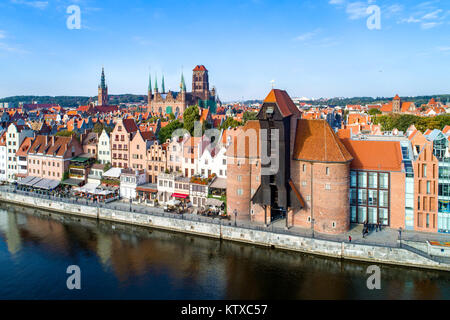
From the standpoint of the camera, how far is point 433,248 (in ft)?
132

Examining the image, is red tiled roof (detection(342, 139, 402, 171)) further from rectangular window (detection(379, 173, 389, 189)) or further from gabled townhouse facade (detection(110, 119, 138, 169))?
gabled townhouse facade (detection(110, 119, 138, 169))

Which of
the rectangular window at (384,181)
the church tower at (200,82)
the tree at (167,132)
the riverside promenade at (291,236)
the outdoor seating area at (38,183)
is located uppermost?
the church tower at (200,82)

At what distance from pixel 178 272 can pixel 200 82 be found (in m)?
165

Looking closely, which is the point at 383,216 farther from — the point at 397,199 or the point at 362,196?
the point at 362,196

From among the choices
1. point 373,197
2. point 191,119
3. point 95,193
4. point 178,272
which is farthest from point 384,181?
point 191,119

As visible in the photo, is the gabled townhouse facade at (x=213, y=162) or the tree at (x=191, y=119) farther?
the tree at (x=191, y=119)

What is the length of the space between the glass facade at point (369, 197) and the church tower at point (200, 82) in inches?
6019

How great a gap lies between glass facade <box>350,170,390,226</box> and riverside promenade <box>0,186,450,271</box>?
1748 mm

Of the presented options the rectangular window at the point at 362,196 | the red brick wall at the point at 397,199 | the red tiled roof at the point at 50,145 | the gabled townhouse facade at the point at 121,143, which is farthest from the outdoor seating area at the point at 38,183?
the red brick wall at the point at 397,199

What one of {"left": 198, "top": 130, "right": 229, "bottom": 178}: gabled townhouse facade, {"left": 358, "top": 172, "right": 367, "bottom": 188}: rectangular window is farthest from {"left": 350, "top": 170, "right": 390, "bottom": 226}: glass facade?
{"left": 198, "top": 130, "right": 229, "bottom": 178}: gabled townhouse facade

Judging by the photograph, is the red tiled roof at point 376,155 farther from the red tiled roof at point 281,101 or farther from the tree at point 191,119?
the tree at point 191,119

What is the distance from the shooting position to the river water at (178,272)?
36094 mm

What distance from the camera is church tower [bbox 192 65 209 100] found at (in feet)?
641
